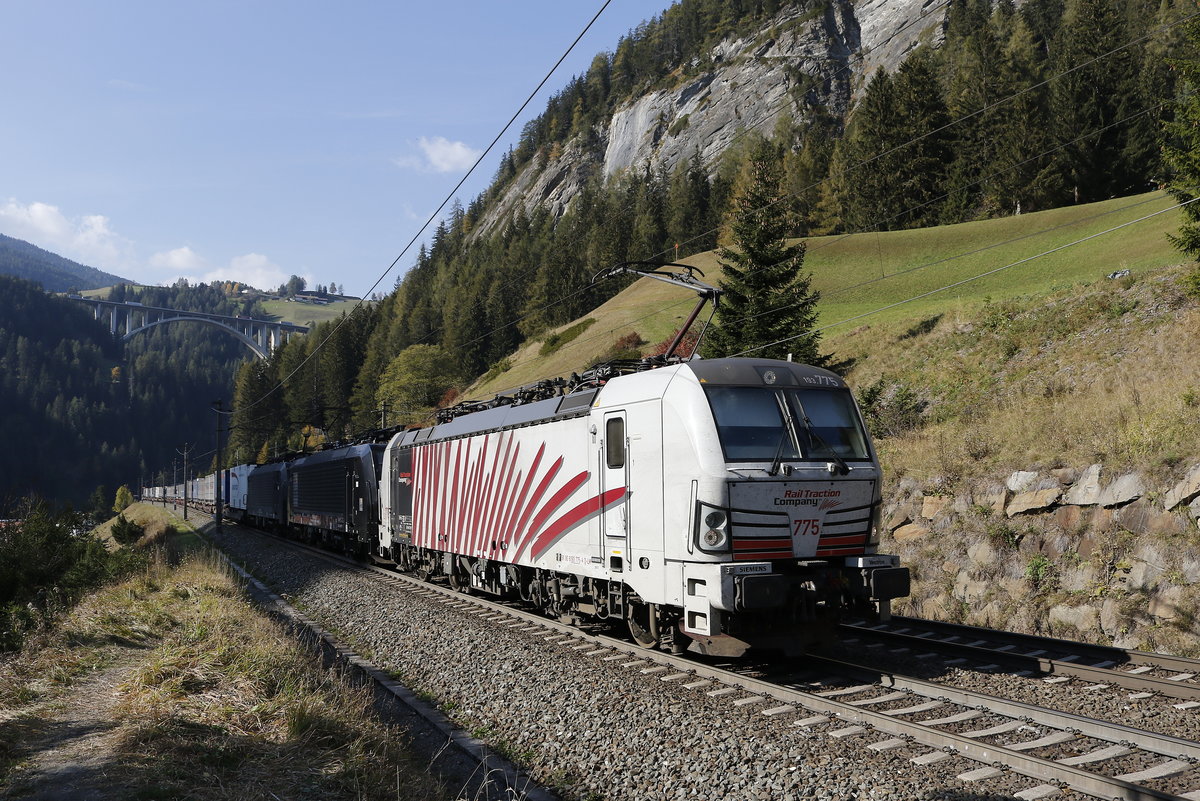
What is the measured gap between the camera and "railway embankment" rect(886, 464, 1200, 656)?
10734 mm

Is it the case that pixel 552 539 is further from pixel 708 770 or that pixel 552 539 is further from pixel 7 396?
pixel 7 396

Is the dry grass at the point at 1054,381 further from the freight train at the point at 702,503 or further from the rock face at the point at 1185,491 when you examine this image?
the freight train at the point at 702,503

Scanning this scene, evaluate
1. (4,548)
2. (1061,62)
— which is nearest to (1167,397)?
(4,548)

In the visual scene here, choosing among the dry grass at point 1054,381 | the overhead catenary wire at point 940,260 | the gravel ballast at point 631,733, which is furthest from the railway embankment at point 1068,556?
the overhead catenary wire at point 940,260

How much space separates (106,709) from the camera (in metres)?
8.62

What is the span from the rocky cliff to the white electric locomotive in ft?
420

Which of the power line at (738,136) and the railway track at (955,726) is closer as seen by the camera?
the railway track at (955,726)

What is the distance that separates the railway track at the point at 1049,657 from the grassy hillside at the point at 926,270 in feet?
71.3

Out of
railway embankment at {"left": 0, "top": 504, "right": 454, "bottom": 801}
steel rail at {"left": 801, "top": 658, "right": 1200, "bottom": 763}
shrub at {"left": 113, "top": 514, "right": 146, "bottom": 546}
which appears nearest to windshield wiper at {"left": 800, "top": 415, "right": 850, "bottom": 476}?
steel rail at {"left": 801, "top": 658, "right": 1200, "bottom": 763}

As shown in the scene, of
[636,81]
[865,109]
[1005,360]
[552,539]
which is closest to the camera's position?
[552,539]

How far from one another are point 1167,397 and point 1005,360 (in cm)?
943

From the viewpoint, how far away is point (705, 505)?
8.92 meters

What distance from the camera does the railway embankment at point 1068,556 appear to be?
1073 cm

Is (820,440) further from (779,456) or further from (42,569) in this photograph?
(42,569)
